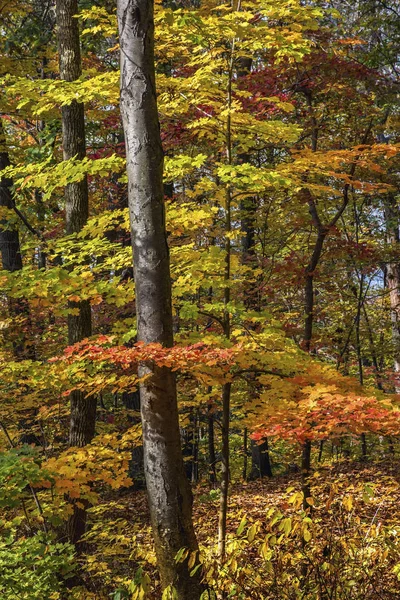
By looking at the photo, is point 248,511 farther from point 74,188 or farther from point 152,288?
point 74,188

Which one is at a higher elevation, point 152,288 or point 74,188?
point 74,188

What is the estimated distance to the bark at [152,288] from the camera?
13.8 feet

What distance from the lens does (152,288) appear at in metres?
4.33

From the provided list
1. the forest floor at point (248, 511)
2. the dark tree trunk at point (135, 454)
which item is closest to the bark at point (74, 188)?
the forest floor at point (248, 511)

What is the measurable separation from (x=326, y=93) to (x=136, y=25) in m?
5.45

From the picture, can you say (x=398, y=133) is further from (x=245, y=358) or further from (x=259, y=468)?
(x=245, y=358)

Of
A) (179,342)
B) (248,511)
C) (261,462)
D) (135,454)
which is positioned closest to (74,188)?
(179,342)

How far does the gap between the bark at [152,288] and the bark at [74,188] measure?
2.60 m

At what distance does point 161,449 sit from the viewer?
4.27 meters

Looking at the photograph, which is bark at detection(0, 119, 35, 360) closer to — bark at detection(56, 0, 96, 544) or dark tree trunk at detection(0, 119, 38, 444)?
dark tree trunk at detection(0, 119, 38, 444)

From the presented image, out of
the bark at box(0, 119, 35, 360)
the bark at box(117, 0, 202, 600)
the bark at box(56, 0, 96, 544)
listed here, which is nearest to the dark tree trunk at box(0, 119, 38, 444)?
the bark at box(0, 119, 35, 360)

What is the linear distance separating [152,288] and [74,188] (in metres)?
3.18

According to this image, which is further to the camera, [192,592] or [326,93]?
[326,93]

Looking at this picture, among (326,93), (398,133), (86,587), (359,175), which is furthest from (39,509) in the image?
(398,133)
